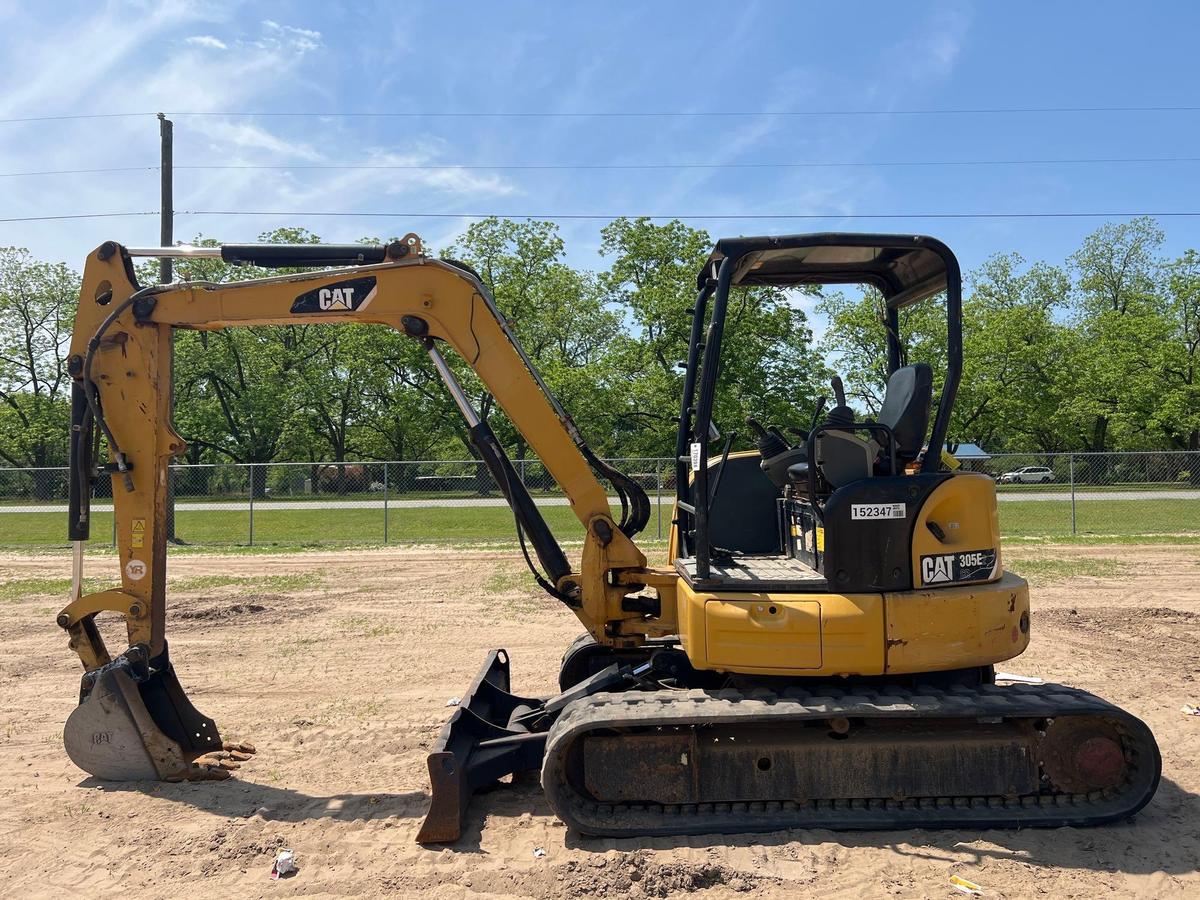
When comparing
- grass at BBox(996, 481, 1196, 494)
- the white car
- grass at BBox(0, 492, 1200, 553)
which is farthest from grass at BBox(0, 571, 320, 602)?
the white car

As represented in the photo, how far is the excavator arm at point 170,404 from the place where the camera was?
532 cm

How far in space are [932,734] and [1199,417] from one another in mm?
45480

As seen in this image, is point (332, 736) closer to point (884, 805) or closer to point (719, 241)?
point (884, 805)

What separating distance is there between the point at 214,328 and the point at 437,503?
53.5 ft

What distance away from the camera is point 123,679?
16.9 feet

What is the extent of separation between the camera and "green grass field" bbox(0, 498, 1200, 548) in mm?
18969

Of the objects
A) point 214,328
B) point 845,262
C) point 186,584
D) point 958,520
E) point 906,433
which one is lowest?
point 186,584

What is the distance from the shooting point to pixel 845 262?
528cm

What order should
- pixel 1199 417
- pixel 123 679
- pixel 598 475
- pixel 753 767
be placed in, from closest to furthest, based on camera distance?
1. pixel 753 767
2. pixel 123 679
3. pixel 598 475
4. pixel 1199 417

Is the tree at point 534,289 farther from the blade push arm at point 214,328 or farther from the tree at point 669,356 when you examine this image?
the blade push arm at point 214,328

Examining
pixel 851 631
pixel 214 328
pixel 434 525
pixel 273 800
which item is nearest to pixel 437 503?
pixel 434 525

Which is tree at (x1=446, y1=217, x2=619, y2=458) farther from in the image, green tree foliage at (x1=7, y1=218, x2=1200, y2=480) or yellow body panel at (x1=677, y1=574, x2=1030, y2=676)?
yellow body panel at (x1=677, y1=574, x2=1030, y2=676)

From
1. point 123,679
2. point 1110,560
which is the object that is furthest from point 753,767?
point 1110,560

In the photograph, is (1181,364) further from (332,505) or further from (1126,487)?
(332,505)
